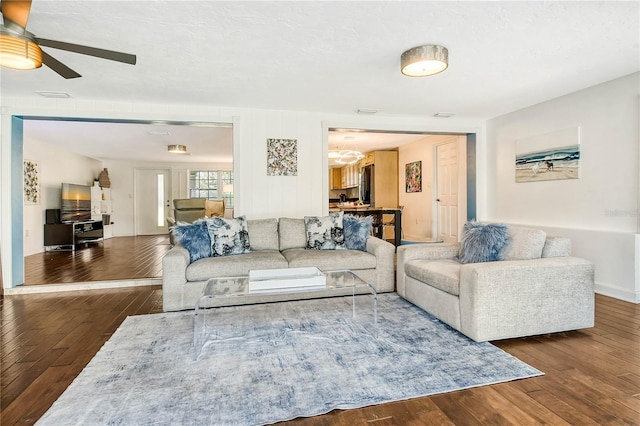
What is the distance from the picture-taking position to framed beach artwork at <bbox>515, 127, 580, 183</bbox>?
13.3ft

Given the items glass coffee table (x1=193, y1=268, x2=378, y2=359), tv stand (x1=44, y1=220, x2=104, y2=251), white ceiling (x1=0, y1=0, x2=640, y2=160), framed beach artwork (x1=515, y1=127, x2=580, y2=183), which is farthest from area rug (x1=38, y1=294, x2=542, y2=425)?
tv stand (x1=44, y1=220, x2=104, y2=251)

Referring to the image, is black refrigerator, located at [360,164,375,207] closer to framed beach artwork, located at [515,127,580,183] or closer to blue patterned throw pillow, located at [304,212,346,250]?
framed beach artwork, located at [515,127,580,183]

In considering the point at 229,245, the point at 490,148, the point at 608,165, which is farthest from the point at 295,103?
the point at 608,165

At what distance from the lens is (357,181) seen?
9969mm

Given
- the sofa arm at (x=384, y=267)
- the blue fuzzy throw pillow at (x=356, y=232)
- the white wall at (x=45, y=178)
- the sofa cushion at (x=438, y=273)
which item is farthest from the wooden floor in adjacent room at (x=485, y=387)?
the white wall at (x=45, y=178)

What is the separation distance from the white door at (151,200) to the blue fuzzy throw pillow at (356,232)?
8.22 metres

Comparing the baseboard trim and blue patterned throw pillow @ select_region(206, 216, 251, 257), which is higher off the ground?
blue patterned throw pillow @ select_region(206, 216, 251, 257)

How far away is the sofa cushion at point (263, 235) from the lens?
158 inches

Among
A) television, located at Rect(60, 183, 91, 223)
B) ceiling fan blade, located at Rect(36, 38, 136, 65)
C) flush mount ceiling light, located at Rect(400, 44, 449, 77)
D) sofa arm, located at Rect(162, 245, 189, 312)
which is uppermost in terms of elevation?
flush mount ceiling light, located at Rect(400, 44, 449, 77)

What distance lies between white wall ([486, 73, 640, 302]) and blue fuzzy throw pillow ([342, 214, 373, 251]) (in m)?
2.43

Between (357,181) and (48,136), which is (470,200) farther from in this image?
(48,136)

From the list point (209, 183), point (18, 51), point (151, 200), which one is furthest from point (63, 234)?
point (18, 51)

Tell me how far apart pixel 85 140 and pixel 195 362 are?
6692 mm

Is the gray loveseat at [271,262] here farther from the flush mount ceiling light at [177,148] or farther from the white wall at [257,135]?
the flush mount ceiling light at [177,148]
